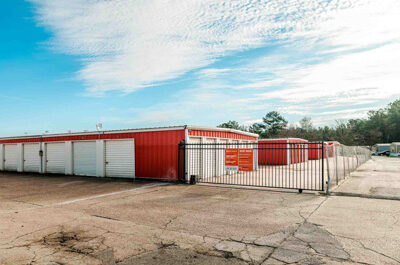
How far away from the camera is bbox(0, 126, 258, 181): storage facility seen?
1510 cm

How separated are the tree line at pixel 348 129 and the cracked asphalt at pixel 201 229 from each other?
62.0 meters

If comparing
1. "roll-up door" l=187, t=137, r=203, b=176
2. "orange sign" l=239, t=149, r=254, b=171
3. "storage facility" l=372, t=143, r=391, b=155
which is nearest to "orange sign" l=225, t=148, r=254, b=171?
"orange sign" l=239, t=149, r=254, b=171

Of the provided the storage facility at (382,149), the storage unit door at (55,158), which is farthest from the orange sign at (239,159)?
the storage facility at (382,149)

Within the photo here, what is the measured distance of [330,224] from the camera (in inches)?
261

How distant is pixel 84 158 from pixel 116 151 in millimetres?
2908

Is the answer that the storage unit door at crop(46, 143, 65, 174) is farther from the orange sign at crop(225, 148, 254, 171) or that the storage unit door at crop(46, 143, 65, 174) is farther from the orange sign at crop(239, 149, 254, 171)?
the orange sign at crop(239, 149, 254, 171)

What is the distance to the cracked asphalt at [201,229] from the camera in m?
4.71

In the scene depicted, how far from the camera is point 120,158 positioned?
55.4ft

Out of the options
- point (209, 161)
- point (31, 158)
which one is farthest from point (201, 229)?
point (31, 158)

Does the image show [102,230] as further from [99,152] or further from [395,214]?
[99,152]

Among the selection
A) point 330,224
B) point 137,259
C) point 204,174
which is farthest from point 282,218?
point 204,174

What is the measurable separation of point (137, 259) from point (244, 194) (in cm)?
676

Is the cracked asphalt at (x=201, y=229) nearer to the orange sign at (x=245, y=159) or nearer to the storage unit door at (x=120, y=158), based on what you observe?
the orange sign at (x=245, y=159)

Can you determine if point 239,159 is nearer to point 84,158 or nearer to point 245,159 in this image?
point 245,159
